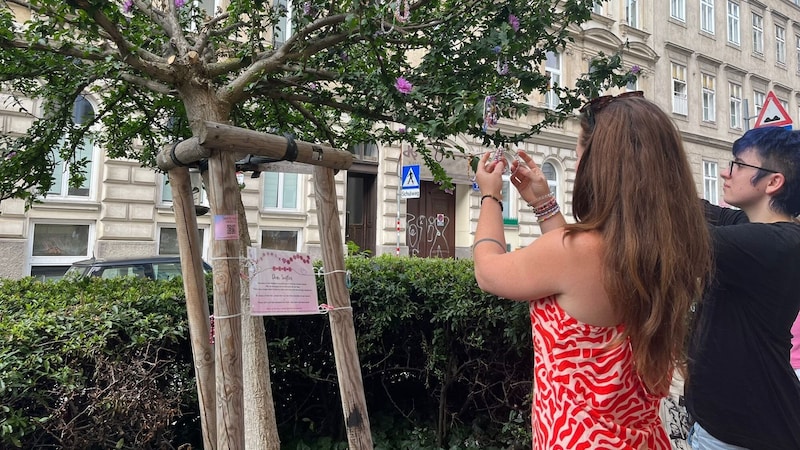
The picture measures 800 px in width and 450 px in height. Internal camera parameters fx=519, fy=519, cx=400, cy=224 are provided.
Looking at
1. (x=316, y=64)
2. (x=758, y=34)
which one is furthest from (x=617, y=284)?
(x=758, y=34)

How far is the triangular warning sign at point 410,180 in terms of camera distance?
31.9 feet

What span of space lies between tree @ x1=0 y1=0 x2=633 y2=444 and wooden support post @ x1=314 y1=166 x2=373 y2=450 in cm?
69

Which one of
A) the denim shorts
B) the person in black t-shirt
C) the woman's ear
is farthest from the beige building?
the denim shorts

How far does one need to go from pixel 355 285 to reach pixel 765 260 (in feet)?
8.42

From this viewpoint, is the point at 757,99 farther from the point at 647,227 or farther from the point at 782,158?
the point at 647,227

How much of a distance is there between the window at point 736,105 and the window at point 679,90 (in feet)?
11.7

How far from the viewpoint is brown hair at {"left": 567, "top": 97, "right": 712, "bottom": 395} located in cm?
130

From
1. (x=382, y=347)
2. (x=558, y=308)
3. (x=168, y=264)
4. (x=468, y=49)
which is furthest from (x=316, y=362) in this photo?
(x=168, y=264)

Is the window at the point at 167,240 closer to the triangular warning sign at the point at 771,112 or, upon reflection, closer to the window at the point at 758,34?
the triangular warning sign at the point at 771,112

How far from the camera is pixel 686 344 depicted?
1.74m

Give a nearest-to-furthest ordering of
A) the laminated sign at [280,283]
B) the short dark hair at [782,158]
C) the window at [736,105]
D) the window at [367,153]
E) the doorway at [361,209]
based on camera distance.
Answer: the short dark hair at [782,158] → the laminated sign at [280,283] → the window at [367,153] → the doorway at [361,209] → the window at [736,105]

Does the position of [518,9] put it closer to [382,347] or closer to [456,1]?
[456,1]

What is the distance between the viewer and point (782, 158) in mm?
1867

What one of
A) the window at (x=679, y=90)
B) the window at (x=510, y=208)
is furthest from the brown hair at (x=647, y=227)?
the window at (x=679, y=90)
